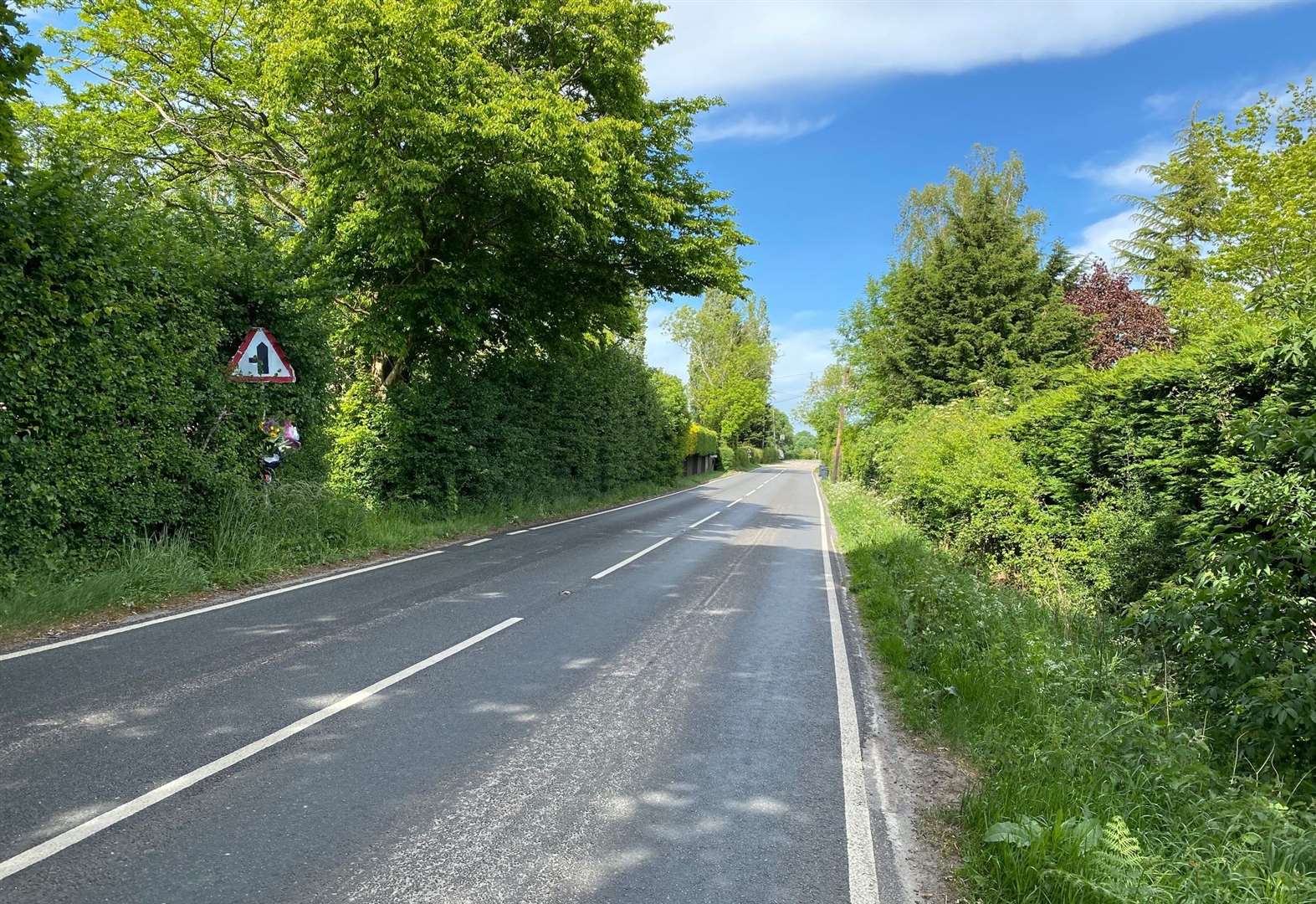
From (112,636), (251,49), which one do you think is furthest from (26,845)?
(251,49)

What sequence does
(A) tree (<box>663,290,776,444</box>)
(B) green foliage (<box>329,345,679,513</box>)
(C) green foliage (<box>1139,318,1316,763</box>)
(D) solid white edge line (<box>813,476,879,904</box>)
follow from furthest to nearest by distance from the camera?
(A) tree (<box>663,290,776,444</box>) → (B) green foliage (<box>329,345,679,513</box>) → (C) green foliage (<box>1139,318,1316,763</box>) → (D) solid white edge line (<box>813,476,879,904</box>)

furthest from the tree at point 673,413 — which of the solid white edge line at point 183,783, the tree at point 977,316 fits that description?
the solid white edge line at point 183,783

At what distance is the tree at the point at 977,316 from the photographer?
20344 millimetres

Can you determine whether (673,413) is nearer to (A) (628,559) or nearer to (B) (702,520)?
(B) (702,520)

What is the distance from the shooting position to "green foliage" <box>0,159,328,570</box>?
6895 millimetres

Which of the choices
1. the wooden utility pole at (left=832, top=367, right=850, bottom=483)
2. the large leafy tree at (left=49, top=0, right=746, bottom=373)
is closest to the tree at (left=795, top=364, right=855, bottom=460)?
the wooden utility pole at (left=832, top=367, right=850, bottom=483)

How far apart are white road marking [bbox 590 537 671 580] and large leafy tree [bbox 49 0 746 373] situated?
231 inches

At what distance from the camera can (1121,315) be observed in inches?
929

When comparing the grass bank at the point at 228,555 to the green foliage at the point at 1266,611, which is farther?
the grass bank at the point at 228,555

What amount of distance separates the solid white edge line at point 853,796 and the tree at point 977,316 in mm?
15848

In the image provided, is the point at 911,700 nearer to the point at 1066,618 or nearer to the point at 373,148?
the point at 1066,618

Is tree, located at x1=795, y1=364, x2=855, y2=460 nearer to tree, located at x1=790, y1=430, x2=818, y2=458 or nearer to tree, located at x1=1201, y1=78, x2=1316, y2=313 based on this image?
tree, located at x1=1201, y1=78, x2=1316, y2=313

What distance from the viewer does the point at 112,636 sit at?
20.7 feet

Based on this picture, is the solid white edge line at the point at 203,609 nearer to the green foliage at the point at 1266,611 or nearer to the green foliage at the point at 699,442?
the green foliage at the point at 1266,611
